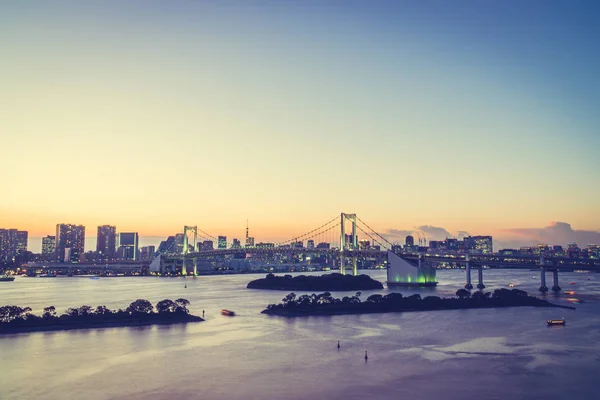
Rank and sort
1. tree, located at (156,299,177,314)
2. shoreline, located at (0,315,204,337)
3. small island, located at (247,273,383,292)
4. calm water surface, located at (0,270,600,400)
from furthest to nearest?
small island, located at (247,273,383,292)
tree, located at (156,299,177,314)
shoreline, located at (0,315,204,337)
calm water surface, located at (0,270,600,400)

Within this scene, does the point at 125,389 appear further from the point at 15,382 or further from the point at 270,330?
the point at 270,330

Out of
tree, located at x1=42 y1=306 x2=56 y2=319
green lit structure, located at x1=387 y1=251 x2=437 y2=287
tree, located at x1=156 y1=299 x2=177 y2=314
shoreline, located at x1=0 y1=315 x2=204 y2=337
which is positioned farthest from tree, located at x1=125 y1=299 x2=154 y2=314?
green lit structure, located at x1=387 y1=251 x2=437 y2=287

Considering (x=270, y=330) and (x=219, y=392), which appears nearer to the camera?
(x=219, y=392)

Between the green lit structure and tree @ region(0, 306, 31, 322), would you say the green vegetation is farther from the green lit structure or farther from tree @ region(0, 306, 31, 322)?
tree @ region(0, 306, 31, 322)

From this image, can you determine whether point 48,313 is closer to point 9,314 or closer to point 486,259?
point 9,314

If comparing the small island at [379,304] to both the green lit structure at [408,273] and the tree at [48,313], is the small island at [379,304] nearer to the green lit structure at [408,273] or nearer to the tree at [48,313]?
the tree at [48,313]

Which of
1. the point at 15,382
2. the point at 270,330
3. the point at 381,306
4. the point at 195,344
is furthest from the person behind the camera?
the point at 381,306

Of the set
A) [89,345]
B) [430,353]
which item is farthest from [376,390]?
[89,345]
